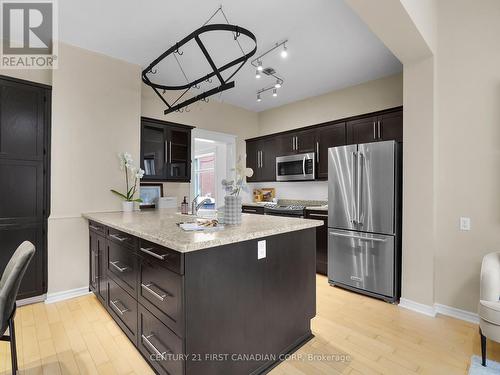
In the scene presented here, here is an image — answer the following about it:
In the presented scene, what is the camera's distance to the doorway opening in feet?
15.9

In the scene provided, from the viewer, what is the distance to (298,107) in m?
5.07

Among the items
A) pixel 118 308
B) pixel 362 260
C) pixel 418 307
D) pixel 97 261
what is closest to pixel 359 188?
pixel 362 260

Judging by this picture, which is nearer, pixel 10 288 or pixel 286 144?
pixel 10 288

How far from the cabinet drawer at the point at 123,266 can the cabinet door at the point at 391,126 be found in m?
3.34

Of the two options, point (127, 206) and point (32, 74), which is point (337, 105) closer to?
point (127, 206)

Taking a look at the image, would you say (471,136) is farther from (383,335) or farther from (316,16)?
(383,335)

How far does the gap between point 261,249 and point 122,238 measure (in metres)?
1.24

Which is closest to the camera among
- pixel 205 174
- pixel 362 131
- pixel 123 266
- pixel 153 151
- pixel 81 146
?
pixel 123 266

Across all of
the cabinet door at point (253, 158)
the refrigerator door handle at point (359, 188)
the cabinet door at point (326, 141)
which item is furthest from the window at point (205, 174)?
the refrigerator door handle at point (359, 188)

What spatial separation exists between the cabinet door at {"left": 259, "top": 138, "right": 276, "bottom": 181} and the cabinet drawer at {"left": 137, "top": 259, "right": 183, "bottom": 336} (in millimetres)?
3492

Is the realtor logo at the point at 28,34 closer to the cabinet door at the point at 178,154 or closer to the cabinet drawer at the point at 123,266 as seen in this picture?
the cabinet door at the point at 178,154

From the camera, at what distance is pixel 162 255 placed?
5.33 feet

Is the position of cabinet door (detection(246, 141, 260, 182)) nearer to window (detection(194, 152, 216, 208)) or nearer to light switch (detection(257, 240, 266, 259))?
window (detection(194, 152, 216, 208))

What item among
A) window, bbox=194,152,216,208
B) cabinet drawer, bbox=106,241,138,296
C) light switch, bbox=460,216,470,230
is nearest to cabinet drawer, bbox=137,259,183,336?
cabinet drawer, bbox=106,241,138,296
